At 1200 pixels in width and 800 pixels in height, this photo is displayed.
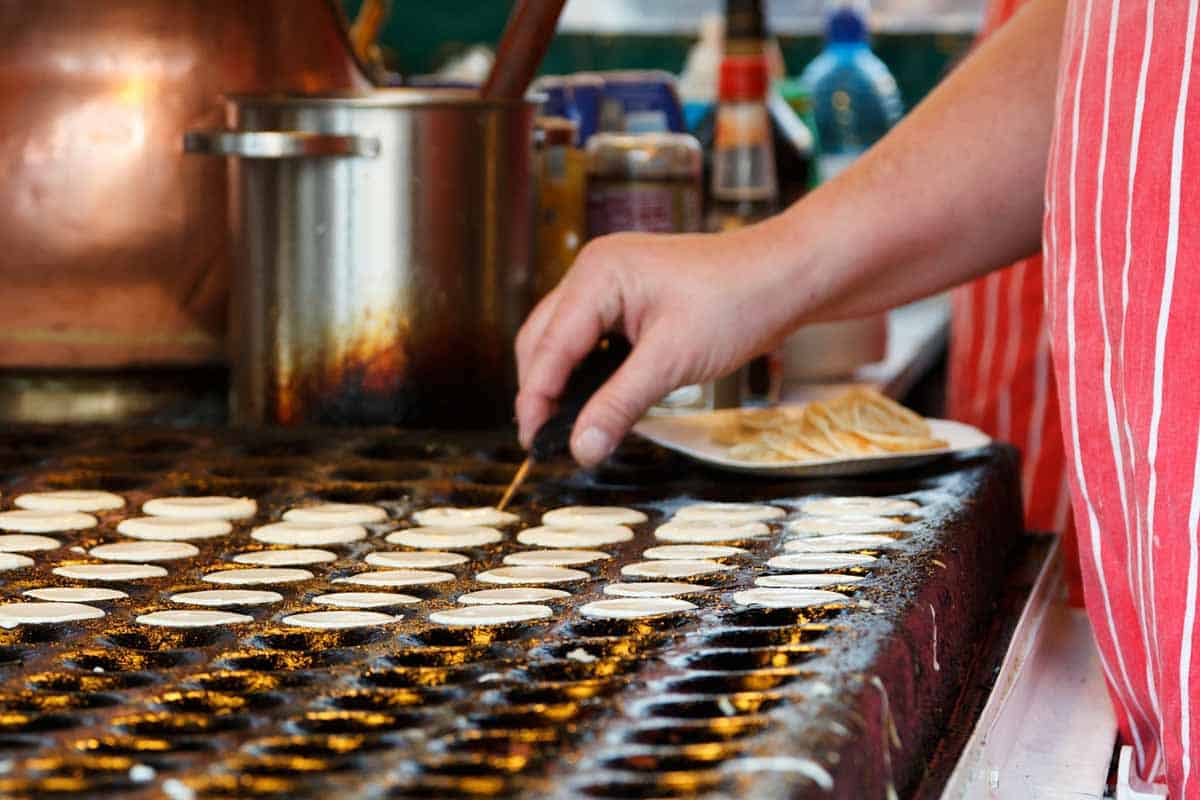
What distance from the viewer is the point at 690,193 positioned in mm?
1732

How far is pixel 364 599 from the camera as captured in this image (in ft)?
3.12

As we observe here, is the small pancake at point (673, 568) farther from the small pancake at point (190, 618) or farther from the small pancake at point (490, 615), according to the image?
the small pancake at point (190, 618)

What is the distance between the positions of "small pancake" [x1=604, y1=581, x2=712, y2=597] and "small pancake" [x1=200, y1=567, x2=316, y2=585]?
188mm

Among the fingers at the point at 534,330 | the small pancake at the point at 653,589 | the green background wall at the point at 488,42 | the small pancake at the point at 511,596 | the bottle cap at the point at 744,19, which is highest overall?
the green background wall at the point at 488,42

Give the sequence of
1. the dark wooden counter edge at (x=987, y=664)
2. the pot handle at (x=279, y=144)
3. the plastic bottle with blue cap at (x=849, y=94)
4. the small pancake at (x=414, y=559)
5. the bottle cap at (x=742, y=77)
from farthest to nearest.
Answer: the plastic bottle with blue cap at (x=849, y=94) → the bottle cap at (x=742, y=77) → the pot handle at (x=279, y=144) → the small pancake at (x=414, y=559) → the dark wooden counter edge at (x=987, y=664)

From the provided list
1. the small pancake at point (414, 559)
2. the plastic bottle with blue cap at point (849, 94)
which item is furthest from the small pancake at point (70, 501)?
the plastic bottle with blue cap at point (849, 94)

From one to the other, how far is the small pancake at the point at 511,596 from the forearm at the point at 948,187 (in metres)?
0.43

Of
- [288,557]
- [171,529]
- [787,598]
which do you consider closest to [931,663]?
[787,598]

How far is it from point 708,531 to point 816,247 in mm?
293

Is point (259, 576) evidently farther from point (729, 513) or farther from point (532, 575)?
point (729, 513)

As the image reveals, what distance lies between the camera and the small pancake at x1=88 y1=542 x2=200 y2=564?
1.05 metres

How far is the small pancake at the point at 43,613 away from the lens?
896 millimetres

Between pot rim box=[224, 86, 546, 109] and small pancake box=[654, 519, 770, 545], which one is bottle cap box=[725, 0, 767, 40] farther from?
small pancake box=[654, 519, 770, 545]

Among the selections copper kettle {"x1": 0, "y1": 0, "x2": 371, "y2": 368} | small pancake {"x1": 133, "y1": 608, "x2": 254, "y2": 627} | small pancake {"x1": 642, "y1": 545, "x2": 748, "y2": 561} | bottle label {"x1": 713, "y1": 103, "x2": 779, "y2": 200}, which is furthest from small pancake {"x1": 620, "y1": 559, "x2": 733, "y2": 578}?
bottle label {"x1": 713, "y1": 103, "x2": 779, "y2": 200}
